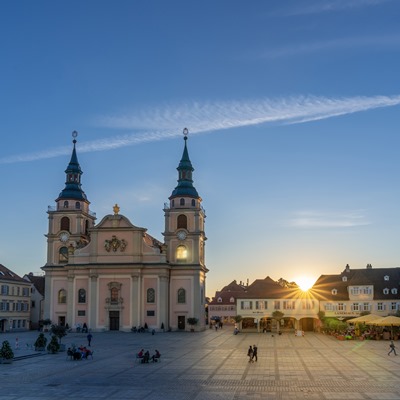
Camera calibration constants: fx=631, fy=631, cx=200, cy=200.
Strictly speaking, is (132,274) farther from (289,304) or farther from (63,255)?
(289,304)

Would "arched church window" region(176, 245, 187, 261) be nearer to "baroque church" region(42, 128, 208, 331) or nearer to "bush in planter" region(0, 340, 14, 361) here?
"baroque church" region(42, 128, 208, 331)

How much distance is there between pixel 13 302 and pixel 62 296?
7.86 meters

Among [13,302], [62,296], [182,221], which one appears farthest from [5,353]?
[13,302]

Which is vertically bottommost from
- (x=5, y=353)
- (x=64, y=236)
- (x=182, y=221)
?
(x=5, y=353)

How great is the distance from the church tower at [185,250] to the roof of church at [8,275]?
23.1m

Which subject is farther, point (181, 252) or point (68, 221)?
point (68, 221)

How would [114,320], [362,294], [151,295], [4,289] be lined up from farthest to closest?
[4,289]
[151,295]
[114,320]
[362,294]

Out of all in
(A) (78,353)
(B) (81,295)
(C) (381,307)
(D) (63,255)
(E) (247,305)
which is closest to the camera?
(A) (78,353)

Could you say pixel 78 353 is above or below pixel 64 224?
below

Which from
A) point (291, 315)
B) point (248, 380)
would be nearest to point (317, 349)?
point (248, 380)

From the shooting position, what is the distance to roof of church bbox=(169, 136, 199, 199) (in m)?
90.0

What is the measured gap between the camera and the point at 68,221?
92.2 metres

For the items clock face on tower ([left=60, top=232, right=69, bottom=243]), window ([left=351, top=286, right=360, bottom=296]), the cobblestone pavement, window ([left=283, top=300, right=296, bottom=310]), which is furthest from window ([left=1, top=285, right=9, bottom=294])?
window ([left=351, top=286, right=360, bottom=296])

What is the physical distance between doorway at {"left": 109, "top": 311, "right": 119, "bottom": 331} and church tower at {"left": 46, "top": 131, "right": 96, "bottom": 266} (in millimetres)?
11445
